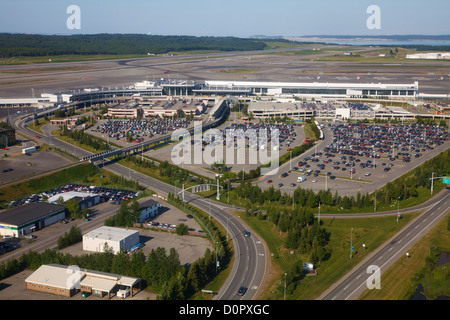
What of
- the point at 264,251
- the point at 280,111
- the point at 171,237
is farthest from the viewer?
the point at 280,111

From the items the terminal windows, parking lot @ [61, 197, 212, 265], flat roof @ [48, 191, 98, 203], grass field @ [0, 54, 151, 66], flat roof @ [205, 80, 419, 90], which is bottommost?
parking lot @ [61, 197, 212, 265]

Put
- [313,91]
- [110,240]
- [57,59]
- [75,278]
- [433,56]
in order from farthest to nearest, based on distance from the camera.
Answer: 1. [433,56]
2. [57,59]
3. [313,91]
4. [110,240]
5. [75,278]

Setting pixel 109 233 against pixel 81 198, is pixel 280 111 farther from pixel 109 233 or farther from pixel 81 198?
pixel 109 233

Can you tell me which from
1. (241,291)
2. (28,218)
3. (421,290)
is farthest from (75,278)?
(421,290)

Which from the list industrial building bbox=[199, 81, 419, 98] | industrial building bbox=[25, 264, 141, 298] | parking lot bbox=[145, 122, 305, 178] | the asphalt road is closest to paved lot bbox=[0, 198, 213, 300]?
industrial building bbox=[25, 264, 141, 298]

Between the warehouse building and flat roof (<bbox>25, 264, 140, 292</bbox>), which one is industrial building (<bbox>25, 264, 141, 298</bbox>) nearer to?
flat roof (<bbox>25, 264, 140, 292</bbox>)

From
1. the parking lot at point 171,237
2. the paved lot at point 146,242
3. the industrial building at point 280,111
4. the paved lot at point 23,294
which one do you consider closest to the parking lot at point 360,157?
the industrial building at point 280,111
